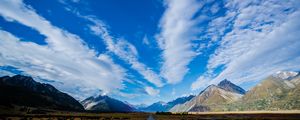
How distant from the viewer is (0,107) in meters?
180
